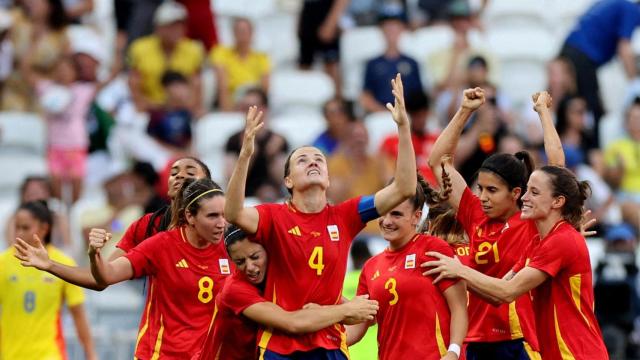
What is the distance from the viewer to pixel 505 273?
977 cm

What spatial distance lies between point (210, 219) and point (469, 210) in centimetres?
177

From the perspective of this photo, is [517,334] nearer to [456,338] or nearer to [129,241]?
[456,338]

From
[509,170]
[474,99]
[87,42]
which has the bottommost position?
[509,170]

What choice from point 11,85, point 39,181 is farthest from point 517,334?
point 11,85

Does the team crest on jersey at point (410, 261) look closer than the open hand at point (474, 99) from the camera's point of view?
Yes

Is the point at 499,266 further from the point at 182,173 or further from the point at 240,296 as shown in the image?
the point at 182,173

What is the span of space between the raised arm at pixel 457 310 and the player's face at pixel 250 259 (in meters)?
1.18

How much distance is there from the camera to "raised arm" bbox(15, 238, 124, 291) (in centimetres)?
937

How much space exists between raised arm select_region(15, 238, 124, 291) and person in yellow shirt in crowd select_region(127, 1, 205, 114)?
8.00 m

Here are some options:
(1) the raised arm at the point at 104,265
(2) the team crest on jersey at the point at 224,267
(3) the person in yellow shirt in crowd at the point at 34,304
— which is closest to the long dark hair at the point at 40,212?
(3) the person in yellow shirt in crowd at the point at 34,304

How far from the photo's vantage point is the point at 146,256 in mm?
10023

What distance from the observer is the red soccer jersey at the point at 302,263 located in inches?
360

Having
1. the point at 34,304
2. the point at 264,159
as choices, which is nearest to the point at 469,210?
the point at 34,304

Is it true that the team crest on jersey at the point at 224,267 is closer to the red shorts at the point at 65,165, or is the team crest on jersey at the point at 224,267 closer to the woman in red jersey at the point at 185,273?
the woman in red jersey at the point at 185,273
